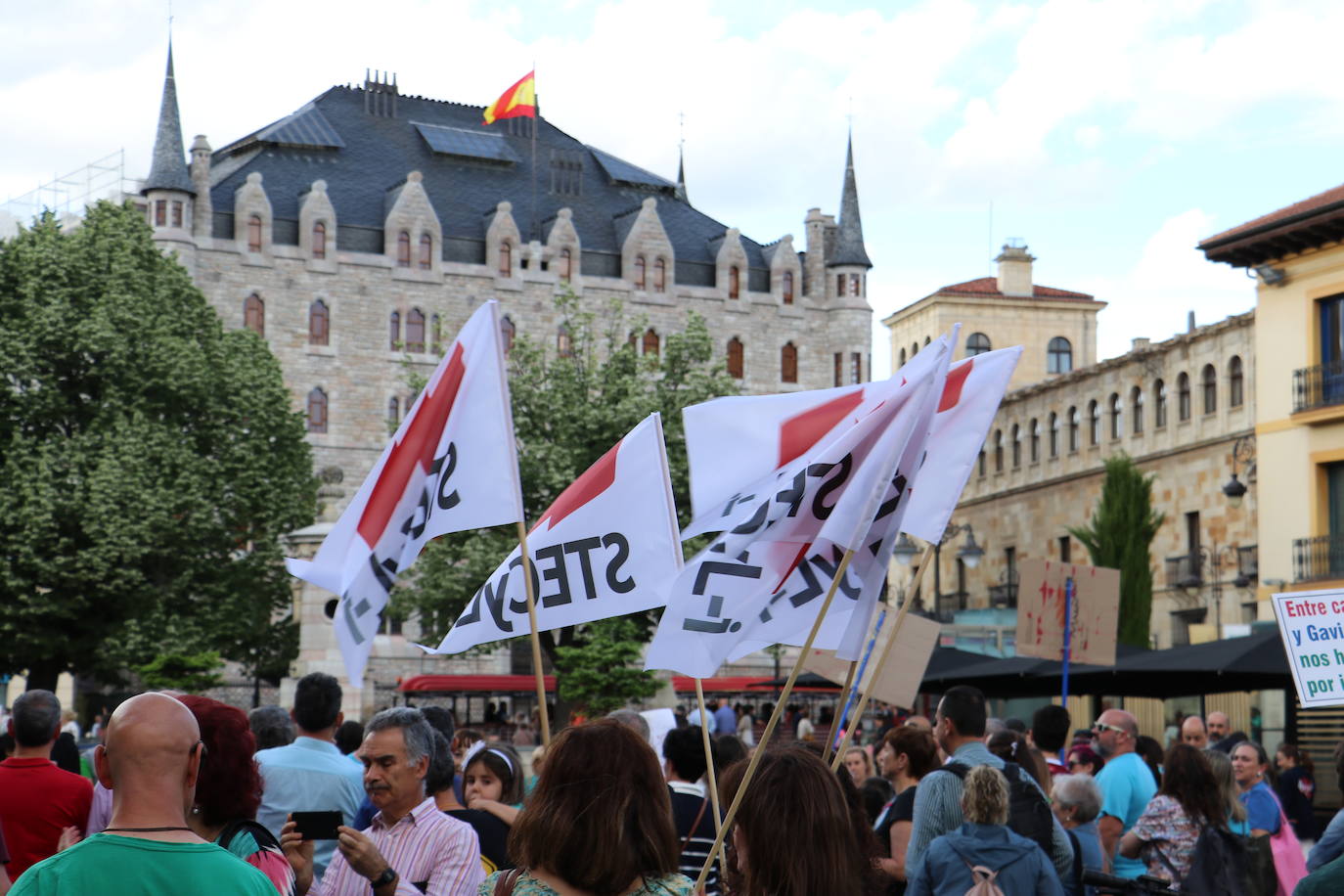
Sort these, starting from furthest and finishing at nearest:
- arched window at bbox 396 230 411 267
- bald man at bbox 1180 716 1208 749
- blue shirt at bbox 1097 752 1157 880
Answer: arched window at bbox 396 230 411 267, bald man at bbox 1180 716 1208 749, blue shirt at bbox 1097 752 1157 880

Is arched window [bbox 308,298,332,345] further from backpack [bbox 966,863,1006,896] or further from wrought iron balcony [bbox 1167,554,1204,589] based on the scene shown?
backpack [bbox 966,863,1006,896]

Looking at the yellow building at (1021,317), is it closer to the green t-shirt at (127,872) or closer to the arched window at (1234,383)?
the arched window at (1234,383)

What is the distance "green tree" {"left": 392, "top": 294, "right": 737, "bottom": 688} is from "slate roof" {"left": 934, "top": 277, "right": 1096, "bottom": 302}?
30.8m

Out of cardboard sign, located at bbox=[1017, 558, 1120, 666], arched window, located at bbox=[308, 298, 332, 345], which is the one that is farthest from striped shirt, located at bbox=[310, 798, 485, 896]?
arched window, located at bbox=[308, 298, 332, 345]

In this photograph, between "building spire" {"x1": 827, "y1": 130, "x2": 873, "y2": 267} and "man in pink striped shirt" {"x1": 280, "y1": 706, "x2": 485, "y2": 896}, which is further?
"building spire" {"x1": 827, "y1": 130, "x2": 873, "y2": 267}

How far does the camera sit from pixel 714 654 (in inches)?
240

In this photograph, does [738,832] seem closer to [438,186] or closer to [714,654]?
[714,654]

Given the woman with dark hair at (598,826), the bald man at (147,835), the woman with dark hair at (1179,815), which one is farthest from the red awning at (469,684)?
the bald man at (147,835)

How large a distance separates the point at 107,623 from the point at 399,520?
3006 centimetres

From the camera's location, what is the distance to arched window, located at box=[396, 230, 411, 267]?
65062mm

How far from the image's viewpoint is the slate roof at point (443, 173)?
2606 inches

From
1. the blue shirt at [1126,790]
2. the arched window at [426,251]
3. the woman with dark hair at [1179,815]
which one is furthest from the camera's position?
the arched window at [426,251]

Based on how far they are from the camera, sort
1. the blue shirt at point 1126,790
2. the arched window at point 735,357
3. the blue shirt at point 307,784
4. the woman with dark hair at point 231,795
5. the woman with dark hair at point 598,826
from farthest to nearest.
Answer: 1. the arched window at point 735,357
2. the blue shirt at point 1126,790
3. the blue shirt at point 307,784
4. the woman with dark hair at point 231,795
5. the woman with dark hair at point 598,826

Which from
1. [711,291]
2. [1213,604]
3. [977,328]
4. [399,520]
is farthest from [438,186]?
[399,520]
